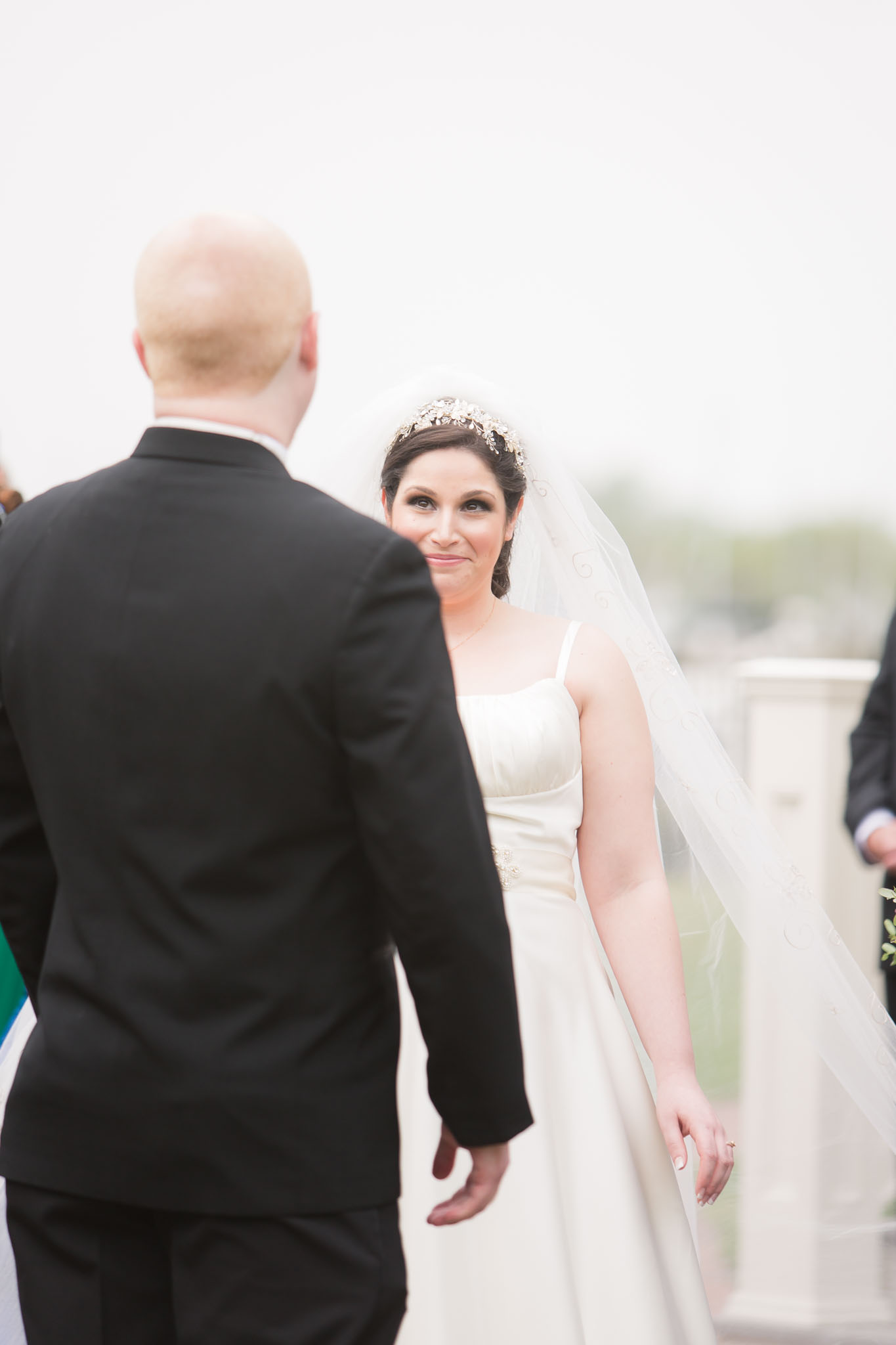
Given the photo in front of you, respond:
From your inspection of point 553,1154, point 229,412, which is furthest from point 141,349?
point 553,1154

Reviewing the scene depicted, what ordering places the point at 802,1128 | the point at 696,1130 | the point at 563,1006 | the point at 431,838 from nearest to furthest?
the point at 431,838
the point at 696,1130
the point at 563,1006
the point at 802,1128

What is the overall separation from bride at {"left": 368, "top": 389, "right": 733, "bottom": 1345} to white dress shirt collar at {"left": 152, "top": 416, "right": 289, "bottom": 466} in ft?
2.61

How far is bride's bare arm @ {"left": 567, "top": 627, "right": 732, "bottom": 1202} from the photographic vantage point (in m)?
1.93

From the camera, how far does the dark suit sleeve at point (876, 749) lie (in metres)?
3.17

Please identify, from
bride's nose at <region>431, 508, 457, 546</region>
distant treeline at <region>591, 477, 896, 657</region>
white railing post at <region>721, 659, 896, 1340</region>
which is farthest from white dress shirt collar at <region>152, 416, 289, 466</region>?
distant treeline at <region>591, 477, 896, 657</region>

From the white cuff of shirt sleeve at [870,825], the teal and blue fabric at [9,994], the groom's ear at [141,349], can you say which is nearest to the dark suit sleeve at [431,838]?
the groom's ear at [141,349]

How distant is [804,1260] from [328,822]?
6.83 feet

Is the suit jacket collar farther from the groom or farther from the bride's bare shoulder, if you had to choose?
the bride's bare shoulder

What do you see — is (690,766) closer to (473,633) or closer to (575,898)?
(575,898)

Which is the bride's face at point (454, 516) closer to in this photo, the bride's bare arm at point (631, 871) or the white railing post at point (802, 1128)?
the bride's bare arm at point (631, 871)

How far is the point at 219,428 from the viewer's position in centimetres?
119

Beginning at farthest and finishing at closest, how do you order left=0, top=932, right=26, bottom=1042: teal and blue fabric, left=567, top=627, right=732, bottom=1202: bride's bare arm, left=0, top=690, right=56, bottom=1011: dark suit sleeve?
left=0, top=932, right=26, bottom=1042: teal and blue fabric
left=567, top=627, right=732, bottom=1202: bride's bare arm
left=0, top=690, right=56, bottom=1011: dark suit sleeve

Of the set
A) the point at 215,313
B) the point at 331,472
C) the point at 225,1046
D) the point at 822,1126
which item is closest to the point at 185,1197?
the point at 225,1046

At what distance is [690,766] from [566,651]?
323 millimetres
